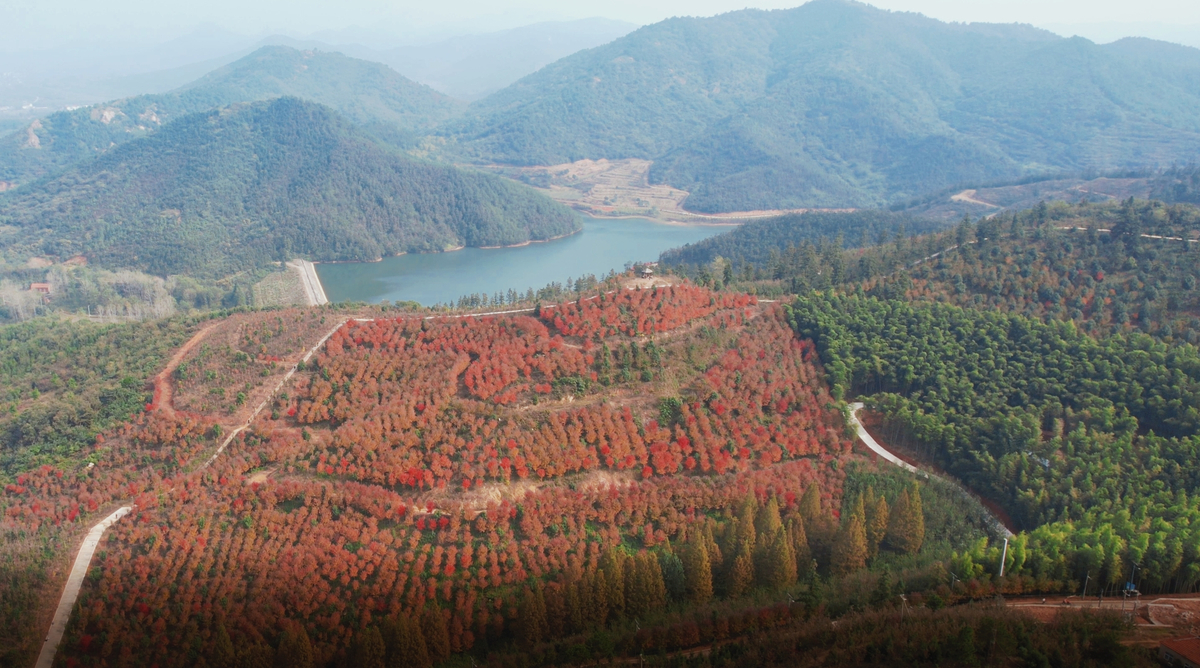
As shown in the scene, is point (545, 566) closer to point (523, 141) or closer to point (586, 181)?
point (586, 181)

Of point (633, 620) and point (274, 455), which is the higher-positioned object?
point (274, 455)

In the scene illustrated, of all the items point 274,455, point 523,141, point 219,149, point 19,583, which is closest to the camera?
point 19,583

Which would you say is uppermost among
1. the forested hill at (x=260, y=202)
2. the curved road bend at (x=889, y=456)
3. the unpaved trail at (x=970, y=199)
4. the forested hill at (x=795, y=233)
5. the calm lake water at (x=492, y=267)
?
the forested hill at (x=260, y=202)

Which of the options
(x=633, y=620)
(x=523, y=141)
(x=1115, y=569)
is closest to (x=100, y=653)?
(x=633, y=620)

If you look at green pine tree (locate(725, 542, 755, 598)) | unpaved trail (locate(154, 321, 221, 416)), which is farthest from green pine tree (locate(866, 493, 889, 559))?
unpaved trail (locate(154, 321, 221, 416))

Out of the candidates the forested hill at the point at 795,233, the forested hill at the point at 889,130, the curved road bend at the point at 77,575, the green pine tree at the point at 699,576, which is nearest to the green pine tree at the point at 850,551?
the green pine tree at the point at 699,576

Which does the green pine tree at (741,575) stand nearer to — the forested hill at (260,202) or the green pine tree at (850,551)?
the green pine tree at (850,551)

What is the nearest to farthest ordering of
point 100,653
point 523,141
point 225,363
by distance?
1. point 100,653
2. point 225,363
3. point 523,141

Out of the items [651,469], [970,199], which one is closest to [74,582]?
[651,469]
